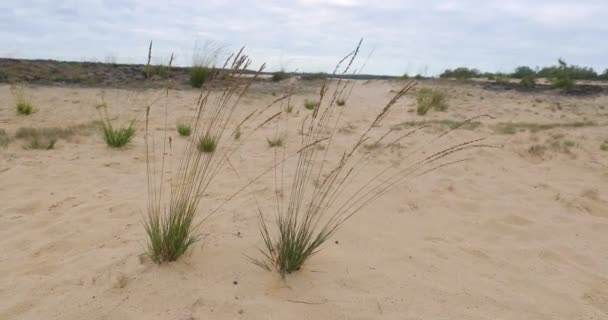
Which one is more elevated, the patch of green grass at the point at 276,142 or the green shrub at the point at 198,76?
the green shrub at the point at 198,76

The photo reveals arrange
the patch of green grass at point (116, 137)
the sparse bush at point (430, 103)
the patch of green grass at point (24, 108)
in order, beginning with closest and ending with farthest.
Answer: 1. the patch of green grass at point (116, 137)
2. the patch of green grass at point (24, 108)
3. the sparse bush at point (430, 103)

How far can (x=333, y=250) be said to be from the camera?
241 cm

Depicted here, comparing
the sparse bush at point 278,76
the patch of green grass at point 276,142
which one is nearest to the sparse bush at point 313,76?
the sparse bush at point 278,76

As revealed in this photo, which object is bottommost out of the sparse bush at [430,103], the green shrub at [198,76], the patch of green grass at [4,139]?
the patch of green grass at [4,139]

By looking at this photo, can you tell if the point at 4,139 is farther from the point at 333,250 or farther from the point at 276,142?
the point at 333,250

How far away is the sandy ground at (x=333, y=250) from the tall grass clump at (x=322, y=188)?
9cm

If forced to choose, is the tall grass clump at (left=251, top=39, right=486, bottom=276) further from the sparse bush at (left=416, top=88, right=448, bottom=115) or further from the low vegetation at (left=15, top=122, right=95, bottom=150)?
the low vegetation at (left=15, top=122, right=95, bottom=150)

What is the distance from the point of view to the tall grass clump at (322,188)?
6.79 ft

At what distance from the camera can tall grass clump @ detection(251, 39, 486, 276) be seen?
207 centimetres

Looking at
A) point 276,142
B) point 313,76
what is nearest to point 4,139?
point 276,142

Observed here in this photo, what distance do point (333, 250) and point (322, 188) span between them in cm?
112

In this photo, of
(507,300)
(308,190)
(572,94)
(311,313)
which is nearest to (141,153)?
(308,190)

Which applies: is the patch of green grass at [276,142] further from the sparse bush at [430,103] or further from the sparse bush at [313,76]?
the sparse bush at [313,76]

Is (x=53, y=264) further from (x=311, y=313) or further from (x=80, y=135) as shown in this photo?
(x=80, y=135)
